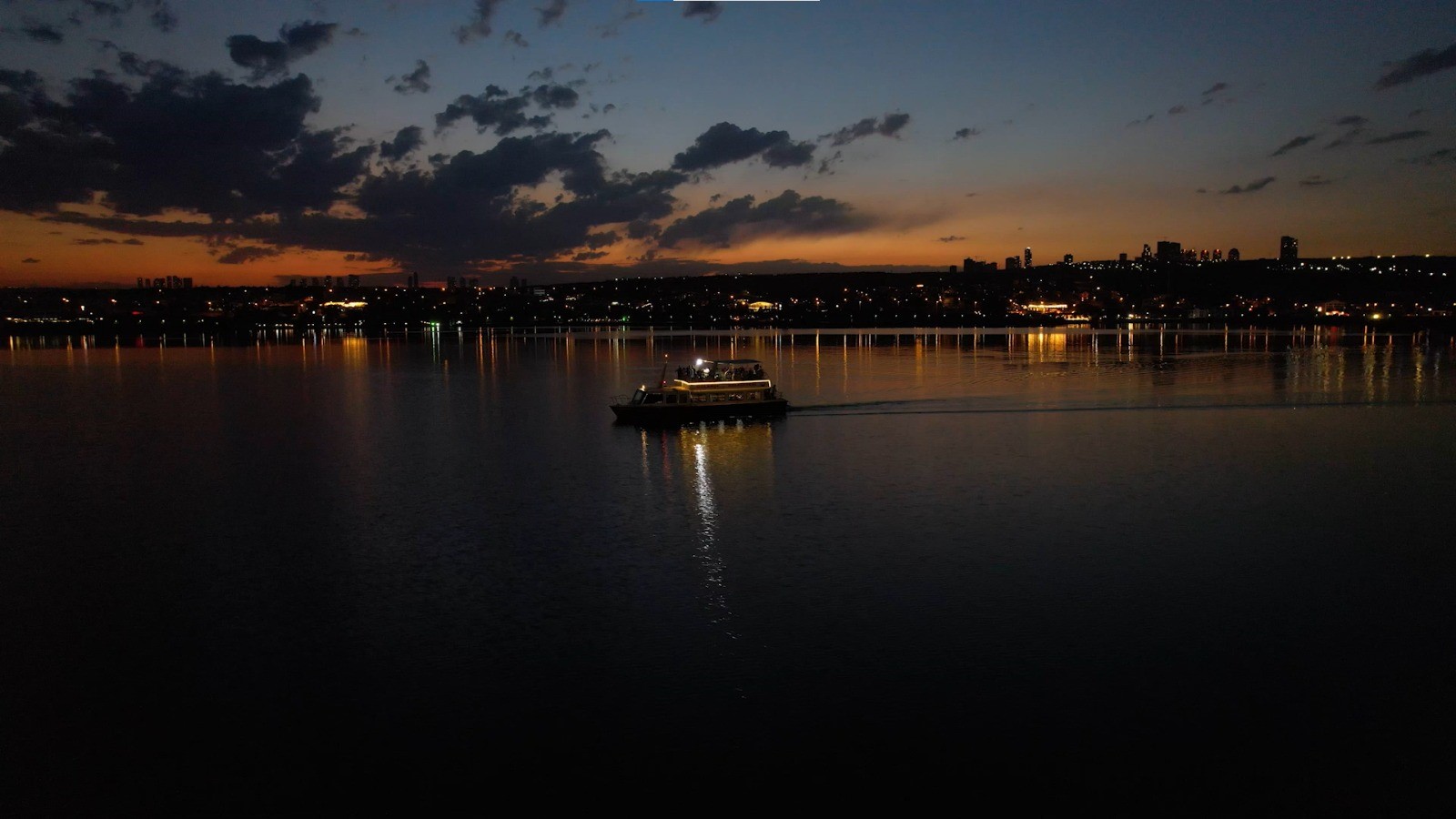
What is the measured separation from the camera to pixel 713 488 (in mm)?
15531

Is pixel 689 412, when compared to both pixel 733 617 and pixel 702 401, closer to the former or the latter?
pixel 702 401

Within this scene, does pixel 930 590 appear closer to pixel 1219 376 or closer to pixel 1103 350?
pixel 1219 376

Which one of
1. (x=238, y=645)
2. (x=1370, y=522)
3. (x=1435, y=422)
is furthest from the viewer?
(x=1435, y=422)

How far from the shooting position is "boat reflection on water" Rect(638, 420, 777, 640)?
10.6 meters

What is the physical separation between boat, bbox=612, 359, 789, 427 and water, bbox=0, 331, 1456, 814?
8.86ft

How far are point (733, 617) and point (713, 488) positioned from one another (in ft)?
22.0

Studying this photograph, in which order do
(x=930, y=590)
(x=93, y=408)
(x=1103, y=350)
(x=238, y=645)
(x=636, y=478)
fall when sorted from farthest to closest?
(x=1103, y=350) < (x=93, y=408) < (x=636, y=478) < (x=930, y=590) < (x=238, y=645)

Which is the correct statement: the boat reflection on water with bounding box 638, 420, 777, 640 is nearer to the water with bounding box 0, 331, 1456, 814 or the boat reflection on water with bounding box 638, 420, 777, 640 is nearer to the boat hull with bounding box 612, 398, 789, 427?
the water with bounding box 0, 331, 1456, 814

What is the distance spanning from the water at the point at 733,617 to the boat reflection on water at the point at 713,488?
0.11 meters

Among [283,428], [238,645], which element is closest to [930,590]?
[238,645]

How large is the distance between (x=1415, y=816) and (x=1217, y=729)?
1.23 m

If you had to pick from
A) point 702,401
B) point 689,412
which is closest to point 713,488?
point 689,412

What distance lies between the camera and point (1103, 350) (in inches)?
2299

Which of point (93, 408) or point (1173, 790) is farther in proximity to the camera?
point (93, 408)
